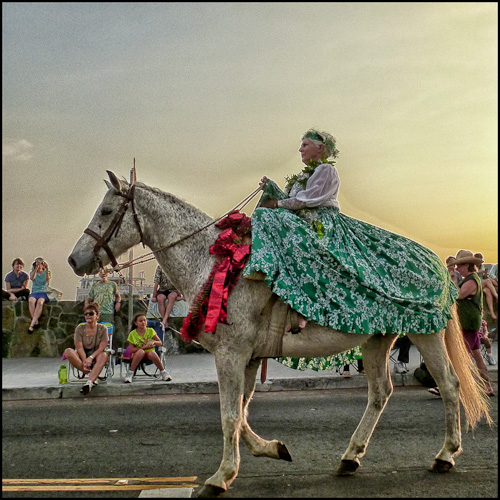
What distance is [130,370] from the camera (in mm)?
11438

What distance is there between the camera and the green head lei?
228 inches

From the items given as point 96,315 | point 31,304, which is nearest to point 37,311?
point 31,304

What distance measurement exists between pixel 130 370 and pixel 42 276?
480 cm

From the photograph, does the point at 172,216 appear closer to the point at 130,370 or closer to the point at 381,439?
the point at 381,439

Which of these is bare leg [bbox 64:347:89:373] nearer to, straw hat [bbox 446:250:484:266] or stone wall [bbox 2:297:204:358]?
stone wall [bbox 2:297:204:358]

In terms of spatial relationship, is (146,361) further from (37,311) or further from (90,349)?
(37,311)

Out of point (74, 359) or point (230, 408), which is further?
point (74, 359)

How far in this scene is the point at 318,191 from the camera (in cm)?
553

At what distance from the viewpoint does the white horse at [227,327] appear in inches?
202

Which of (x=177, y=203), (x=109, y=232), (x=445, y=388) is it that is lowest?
(x=445, y=388)

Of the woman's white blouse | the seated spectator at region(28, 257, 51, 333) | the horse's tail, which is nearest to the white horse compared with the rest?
the horse's tail

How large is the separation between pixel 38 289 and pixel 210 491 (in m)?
11.2

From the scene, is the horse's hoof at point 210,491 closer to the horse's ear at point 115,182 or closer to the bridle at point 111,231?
the bridle at point 111,231

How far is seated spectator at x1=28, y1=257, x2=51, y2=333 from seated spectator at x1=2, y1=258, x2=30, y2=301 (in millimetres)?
711
